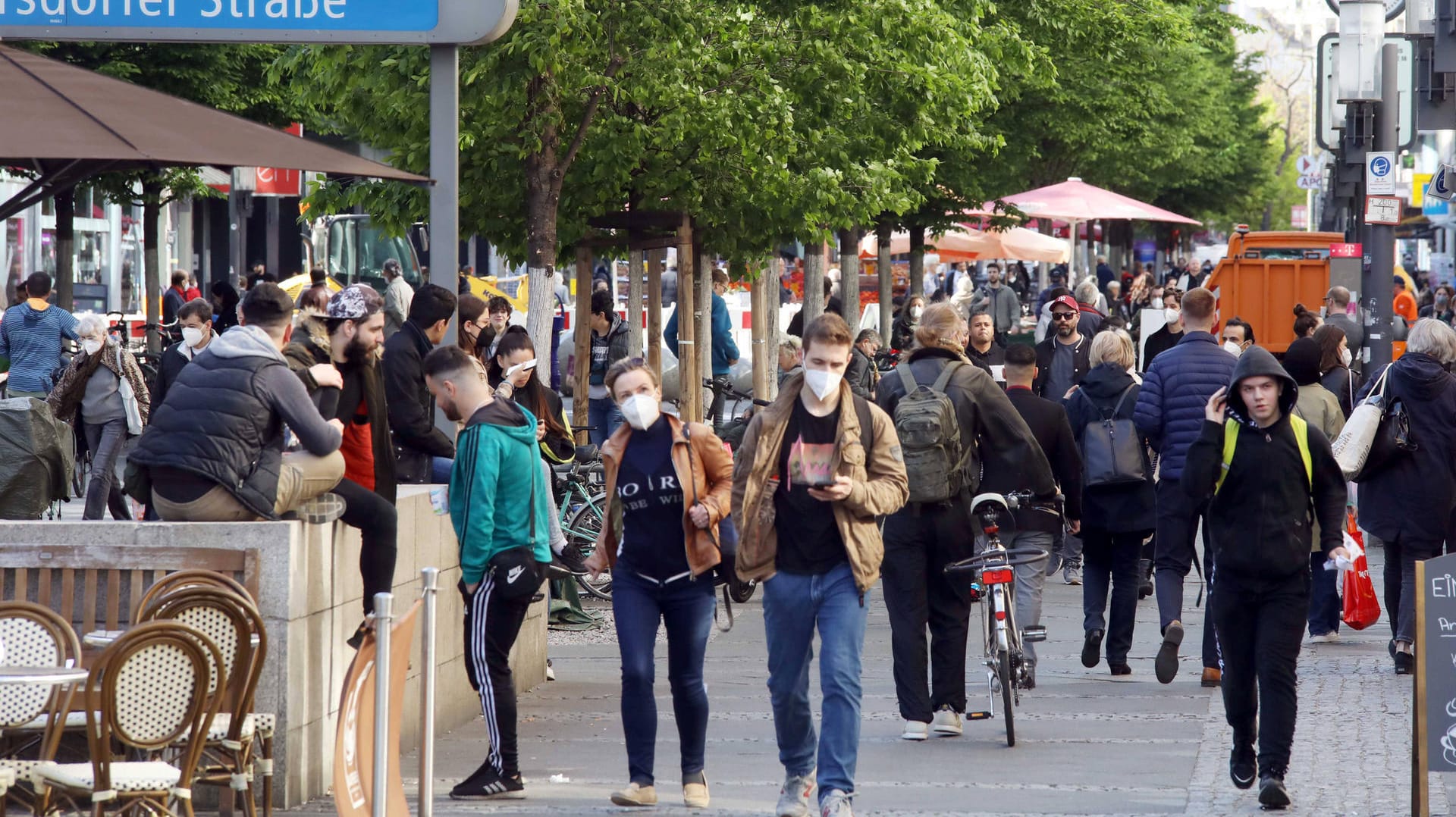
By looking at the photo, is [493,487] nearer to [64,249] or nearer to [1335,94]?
[1335,94]

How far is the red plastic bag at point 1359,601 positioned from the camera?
35.2ft

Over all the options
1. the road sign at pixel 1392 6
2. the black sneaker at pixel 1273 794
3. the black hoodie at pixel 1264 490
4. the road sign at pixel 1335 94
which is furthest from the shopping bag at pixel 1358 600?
the road sign at pixel 1392 6

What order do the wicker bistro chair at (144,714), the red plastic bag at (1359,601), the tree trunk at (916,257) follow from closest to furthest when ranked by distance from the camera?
1. the wicker bistro chair at (144,714)
2. the red plastic bag at (1359,601)
3. the tree trunk at (916,257)

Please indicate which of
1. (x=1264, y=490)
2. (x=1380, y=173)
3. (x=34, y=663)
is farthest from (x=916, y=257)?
(x=34, y=663)

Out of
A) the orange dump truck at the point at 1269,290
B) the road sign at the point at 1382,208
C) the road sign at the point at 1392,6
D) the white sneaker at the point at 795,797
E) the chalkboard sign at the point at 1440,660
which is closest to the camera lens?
the chalkboard sign at the point at 1440,660

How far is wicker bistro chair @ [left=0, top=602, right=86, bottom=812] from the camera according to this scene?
639 centimetres

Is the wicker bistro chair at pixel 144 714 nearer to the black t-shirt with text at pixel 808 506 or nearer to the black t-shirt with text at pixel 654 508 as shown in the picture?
the black t-shirt with text at pixel 654 508

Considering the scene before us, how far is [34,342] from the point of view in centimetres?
1731

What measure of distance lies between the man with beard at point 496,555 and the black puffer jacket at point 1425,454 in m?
5.09

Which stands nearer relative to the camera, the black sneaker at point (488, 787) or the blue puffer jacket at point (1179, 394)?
the black sneaker at point (488, 787)

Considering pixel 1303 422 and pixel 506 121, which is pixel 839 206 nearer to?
pixel 506 121

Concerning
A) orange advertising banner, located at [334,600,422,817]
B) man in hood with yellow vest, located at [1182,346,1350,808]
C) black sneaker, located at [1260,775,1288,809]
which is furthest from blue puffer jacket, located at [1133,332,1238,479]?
orange advertising banner, located at [334,600,422,817]

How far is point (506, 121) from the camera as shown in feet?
48.6

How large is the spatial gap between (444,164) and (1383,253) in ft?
32.0
